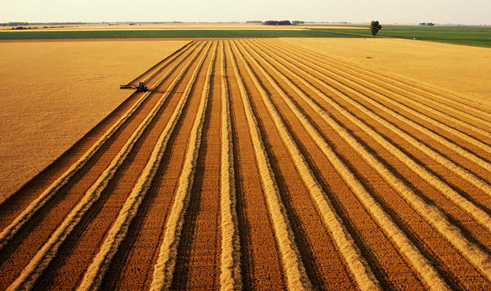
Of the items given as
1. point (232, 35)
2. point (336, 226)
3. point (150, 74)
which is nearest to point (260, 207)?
point (336, 226)

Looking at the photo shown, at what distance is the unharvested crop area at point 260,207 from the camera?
11.7 ft

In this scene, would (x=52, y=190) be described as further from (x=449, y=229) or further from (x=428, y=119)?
(x=428, y=119)

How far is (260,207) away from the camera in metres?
4.81

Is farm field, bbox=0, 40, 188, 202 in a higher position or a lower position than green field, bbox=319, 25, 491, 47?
lower

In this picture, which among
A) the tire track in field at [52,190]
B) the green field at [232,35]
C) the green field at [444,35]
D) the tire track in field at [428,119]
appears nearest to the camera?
the tire track in field at [52,190]

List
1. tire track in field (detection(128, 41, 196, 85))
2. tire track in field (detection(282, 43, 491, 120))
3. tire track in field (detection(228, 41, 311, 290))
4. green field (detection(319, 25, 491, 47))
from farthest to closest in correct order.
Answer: green field (detection(319, 25, 491, 47)) → tire track in field (detection(128, 41, 196, 85)) → tire track in field (detection(282, 43, 491, 120)) → tire track in field (detection(228, 41, 311, 290))

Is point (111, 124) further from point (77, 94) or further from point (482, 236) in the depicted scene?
point (482, 236)

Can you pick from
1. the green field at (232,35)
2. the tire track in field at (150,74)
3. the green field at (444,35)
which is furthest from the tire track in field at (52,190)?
the green field at (232,35)

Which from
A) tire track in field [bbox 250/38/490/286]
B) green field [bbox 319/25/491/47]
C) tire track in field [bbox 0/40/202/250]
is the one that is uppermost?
green field [bbox 319/25/491/47]

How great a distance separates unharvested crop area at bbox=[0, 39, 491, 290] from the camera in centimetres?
357

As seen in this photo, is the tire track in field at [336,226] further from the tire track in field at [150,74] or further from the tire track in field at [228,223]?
the tire track in field at [150,74]

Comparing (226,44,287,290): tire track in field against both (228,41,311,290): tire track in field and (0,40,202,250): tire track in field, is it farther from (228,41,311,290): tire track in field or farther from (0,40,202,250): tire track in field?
(0,40,202,250): tire track in field

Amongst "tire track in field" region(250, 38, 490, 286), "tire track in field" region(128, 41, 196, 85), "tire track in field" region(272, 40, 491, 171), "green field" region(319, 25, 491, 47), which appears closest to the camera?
"tire track in field" region(250, 38, 490, 286)

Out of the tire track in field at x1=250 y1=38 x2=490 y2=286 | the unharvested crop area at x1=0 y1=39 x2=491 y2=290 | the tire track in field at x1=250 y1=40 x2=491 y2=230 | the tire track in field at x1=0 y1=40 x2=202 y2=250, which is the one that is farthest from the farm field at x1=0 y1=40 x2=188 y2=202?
the tire track in field at x1=250 y1=40 x2=491 y2=230
